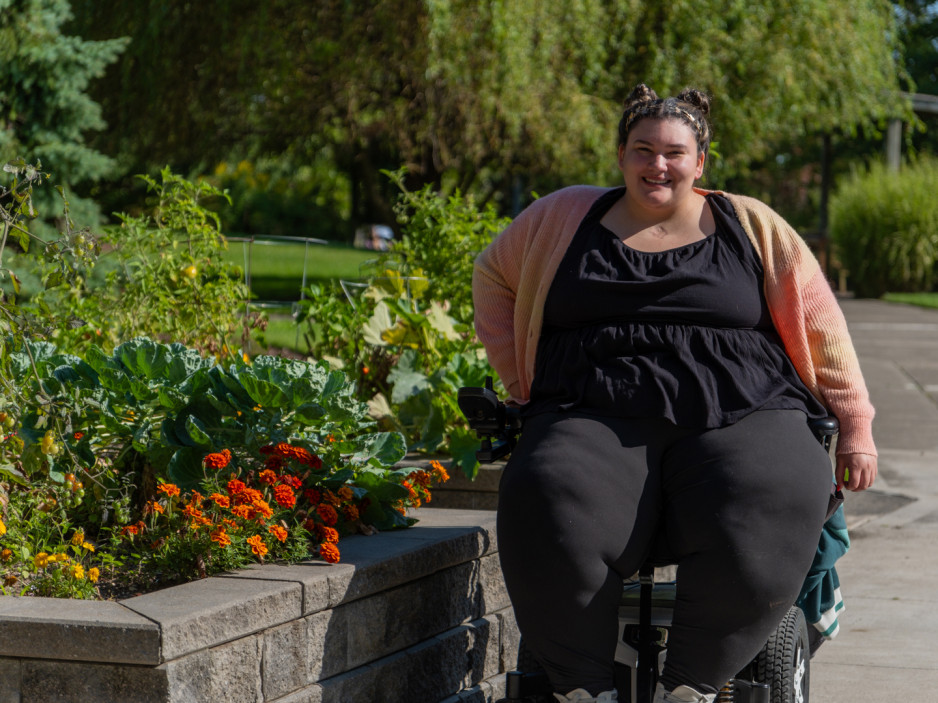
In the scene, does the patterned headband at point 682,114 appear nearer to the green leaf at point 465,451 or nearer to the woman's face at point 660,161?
the woman's face at point 660,161

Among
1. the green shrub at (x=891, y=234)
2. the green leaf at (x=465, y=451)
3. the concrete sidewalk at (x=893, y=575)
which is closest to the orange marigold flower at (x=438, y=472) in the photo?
the green leaf at (x=465, y=451)

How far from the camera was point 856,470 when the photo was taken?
8.98ft

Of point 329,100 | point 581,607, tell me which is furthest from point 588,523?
point 329,100

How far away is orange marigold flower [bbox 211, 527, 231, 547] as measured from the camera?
8.89 feet

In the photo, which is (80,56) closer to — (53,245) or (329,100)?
(329,100)

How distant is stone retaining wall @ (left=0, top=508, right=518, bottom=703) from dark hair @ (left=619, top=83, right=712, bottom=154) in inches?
43.8

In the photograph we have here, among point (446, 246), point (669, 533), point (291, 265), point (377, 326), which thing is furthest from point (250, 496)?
point (291, 265)

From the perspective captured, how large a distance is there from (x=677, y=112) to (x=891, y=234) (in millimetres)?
21069

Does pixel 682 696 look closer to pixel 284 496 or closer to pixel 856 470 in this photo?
pixel 856 470

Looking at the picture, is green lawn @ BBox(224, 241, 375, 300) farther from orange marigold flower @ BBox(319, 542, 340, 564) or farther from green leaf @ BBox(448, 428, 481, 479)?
orange marigold flower @ BBox(319, 542, 340, 564)

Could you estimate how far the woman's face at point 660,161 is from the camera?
2.77 m

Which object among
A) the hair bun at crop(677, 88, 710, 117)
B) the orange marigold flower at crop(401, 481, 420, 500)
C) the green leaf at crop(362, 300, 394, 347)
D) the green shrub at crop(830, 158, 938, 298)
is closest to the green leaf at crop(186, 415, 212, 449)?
the orange marigold flower at crop(401, 481, 420, 500)

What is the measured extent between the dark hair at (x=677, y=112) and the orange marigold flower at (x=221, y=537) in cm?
127

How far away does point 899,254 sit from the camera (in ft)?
73.3
